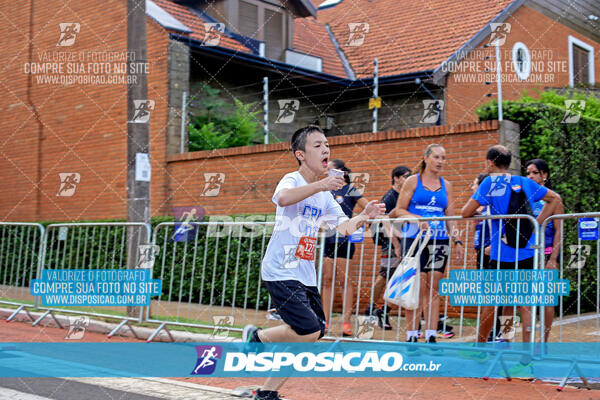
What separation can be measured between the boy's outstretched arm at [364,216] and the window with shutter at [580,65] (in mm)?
18816

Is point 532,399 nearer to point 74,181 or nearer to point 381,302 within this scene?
point 381,302

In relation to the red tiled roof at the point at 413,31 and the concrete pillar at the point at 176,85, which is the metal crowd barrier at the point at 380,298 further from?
the red tiled roof at the point at 413,31

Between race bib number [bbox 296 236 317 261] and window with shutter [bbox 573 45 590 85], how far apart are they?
19.2m

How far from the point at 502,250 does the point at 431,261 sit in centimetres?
69

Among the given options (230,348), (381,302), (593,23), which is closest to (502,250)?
(230,348)

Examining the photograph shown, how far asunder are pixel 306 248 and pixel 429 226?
2470 mm

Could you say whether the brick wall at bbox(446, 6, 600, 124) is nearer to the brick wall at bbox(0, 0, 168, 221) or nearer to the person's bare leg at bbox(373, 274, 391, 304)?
the brick wall at bbox(0, 0, 168, 221)

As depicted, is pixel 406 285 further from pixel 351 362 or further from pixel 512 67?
pixel 512 67

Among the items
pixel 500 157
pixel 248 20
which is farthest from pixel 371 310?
pixel 248 20

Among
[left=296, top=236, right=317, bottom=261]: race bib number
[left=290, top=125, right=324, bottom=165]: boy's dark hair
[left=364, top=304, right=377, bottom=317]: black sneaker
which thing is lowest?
[left=364, top=304, right=377, bottom=317]: black sneaker

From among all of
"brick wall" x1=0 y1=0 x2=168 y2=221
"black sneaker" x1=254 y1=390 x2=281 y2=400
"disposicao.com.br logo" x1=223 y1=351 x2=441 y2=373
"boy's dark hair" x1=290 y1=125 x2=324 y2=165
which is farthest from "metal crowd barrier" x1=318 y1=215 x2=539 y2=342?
"brick wall" x1=0 y1=0 x2=168 y2=221

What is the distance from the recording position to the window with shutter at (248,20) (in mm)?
17344

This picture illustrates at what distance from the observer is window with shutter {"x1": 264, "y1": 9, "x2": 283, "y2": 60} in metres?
17.6

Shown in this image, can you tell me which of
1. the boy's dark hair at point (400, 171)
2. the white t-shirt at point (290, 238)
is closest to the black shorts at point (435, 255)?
the boy's dark hair at point (400, 171)
